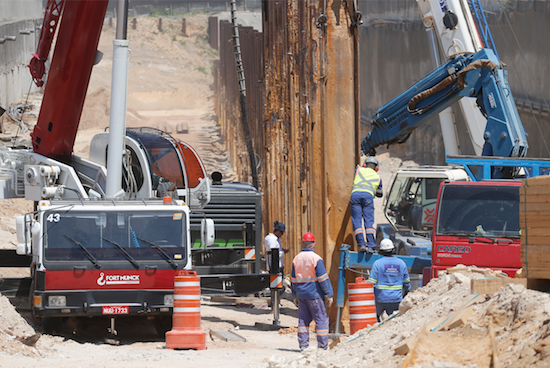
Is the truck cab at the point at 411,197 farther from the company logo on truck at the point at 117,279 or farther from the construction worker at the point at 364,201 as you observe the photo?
the company logo on truck at the point at 117,279

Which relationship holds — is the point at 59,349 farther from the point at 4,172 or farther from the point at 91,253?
the point at 4,172

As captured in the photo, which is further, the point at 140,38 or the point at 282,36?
the point at 140,38

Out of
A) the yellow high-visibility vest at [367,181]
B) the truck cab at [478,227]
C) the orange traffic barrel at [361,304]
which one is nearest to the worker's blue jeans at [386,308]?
the orange traffic barrel at [361,304]

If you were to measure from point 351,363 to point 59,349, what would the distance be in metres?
3.87

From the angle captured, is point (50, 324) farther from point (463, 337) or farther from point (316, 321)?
point (463, 337)

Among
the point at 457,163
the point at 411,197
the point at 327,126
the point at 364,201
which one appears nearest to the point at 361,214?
the point at 364,201

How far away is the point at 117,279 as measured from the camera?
Result: 923cm

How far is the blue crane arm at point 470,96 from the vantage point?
40.5 ft

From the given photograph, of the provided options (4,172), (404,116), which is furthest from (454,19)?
(4,172)

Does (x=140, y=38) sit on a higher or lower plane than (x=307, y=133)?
higher

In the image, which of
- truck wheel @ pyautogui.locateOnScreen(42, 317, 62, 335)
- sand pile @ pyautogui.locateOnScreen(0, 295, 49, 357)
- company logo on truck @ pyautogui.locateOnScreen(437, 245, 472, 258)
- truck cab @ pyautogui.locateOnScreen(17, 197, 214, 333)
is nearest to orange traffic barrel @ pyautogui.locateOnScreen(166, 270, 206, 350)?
truck cab @ pyautogui.locateOnScreen(17, 197, 214, 333)

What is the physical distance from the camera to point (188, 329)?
28.9ft

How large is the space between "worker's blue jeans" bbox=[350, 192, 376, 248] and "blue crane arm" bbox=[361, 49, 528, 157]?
2.94 m

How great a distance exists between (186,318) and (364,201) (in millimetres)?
3139
